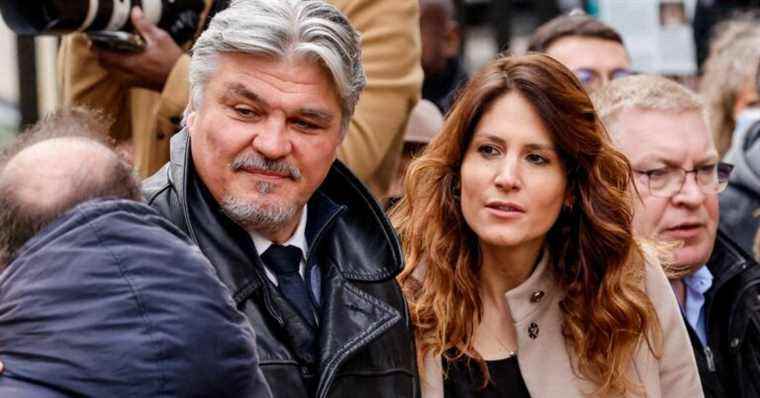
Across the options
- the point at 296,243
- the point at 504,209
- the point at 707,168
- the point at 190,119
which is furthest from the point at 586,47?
the point at 190,119

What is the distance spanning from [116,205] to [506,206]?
1598 millimetres

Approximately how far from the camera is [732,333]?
4.80 metres

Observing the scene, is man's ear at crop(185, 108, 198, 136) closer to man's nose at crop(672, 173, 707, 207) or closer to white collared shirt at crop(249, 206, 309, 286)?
white collared shirt at crop(249, 206, 309, 286)

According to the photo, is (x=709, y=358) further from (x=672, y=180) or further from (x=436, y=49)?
(x=436, y=49)

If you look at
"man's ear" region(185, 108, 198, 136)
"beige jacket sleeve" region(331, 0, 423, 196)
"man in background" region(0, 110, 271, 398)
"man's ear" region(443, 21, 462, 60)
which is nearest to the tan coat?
"beige jacket sleeve" region(331, 0, 423, 196)

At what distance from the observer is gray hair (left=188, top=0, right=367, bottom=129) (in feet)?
11.5

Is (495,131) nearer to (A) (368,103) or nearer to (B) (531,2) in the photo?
(A) (368,103)

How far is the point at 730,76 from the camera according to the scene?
22.6 ft

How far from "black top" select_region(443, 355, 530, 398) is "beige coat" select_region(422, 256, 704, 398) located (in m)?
0.03

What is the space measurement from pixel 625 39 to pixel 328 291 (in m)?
4.40

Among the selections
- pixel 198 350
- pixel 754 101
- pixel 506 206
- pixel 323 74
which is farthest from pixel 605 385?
pixel 754 101

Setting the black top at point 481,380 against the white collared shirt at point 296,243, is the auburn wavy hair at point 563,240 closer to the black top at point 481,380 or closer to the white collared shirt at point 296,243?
the black top at point 481,380

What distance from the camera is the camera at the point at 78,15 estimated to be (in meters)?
4.18

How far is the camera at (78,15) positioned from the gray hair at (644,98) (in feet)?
4.99
